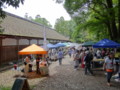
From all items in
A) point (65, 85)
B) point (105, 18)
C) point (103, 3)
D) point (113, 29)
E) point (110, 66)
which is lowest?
point (65, 85)

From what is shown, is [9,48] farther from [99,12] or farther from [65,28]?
[65,28]

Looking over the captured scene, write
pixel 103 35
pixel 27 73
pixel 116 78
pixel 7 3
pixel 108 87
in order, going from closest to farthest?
pixel 7 3 → pixel 108 87 → pixel 116 78 → pixel 27 73 → pixel 103 35

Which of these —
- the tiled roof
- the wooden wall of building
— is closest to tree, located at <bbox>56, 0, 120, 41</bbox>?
the tiled roof

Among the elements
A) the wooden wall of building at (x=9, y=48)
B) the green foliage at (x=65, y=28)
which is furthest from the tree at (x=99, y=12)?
the green foliage at (x=65, y=28)

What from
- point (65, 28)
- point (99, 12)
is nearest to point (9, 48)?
point (99, 12)

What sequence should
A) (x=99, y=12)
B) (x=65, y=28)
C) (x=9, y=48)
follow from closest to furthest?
1. (x=9, y=48)
2. (x=99, y=12)
3. (x=65, y=28)

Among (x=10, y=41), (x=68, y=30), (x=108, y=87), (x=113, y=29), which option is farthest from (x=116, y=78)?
(x=68, y=30)

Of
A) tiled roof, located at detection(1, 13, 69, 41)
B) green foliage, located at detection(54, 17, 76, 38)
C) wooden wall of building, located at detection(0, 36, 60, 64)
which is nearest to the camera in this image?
wooden wall of building, located at detection(0, 36, 60, 64)

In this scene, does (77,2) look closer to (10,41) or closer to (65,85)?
(10,41)

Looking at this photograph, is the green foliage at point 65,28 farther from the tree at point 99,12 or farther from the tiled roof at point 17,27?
the tree at point 99,12

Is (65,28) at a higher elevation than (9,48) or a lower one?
higher

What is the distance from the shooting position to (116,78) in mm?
9062

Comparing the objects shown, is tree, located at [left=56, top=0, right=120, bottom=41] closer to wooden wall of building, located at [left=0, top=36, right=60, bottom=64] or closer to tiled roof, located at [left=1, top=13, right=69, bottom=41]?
tiled roof, located at [left=1, top=13, right=69, bottom=41]

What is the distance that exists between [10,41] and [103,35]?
12.3 meters
